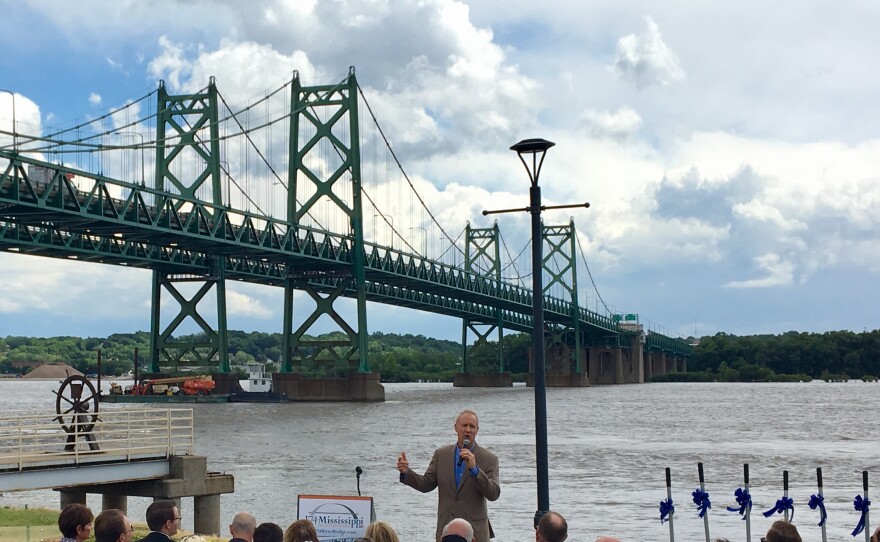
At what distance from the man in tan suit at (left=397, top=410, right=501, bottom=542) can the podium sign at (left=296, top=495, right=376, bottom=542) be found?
1.67m

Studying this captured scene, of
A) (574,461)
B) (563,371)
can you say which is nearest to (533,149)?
(574,461)

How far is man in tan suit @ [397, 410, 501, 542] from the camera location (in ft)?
27.0

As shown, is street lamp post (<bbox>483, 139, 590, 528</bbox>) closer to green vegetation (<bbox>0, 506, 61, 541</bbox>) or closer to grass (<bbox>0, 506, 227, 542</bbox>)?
grass (<bbox>0, 506, 227, 542</bbox>)

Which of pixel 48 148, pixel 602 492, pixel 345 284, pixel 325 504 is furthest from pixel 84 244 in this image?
pixel 325 504

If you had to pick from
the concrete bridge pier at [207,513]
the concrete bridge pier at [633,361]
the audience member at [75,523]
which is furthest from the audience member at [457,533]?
the concrete bridge pier at [633,361]

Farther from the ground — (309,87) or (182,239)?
(309,87)

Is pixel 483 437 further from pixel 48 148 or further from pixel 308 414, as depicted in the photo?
pixel 48 148

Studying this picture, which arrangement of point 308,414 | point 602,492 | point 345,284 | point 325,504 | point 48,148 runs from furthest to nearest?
point 345,284 → point 308,414 → point 48,148 → point 602,492 → point 325,504

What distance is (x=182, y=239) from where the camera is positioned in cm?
6681

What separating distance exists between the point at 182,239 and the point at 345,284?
16.3 meters

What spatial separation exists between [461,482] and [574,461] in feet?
90.1

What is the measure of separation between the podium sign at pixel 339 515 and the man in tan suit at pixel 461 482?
1.67 m

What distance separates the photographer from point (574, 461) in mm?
35281

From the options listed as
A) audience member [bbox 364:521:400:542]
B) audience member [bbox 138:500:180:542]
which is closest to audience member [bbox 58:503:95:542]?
audience member [bbox 138:500:180:542]
